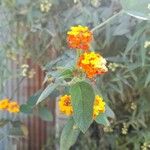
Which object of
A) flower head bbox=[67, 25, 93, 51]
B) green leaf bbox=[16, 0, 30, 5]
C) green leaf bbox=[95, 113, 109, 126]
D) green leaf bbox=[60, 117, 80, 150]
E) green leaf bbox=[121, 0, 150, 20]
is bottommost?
green leaf bbox=[60, 117, 80, 150]

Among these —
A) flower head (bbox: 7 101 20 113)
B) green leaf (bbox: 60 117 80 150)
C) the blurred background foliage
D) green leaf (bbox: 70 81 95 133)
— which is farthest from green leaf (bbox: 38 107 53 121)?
green leaf (bbox: 70 81 95 133)

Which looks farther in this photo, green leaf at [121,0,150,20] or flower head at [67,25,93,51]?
green leaf at [121,0,150,20]

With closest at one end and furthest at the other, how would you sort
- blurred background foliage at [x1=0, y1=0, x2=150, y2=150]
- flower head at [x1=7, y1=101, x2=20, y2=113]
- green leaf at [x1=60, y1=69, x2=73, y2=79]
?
green leaf at [x1=60, y1=69, x2=73, y2=79], blurred background foliage at [x1=0, y1=0, x2=150, y2=150], flower head at [x1=7, y1=101, x2=20, y2=113]

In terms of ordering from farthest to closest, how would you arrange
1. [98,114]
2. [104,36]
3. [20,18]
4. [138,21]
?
1. [20,18]
2. [104,36]
3. [138,21]
4. [98,114]

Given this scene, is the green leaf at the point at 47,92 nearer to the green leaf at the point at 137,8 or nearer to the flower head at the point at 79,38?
the flower head at the point at 79,38

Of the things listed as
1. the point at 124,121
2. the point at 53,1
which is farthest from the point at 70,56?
the point at 124,121

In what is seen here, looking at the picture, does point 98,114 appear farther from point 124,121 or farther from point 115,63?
point 124,121

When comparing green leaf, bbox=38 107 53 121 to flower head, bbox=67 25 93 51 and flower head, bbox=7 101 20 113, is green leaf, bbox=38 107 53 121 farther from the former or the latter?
flower head, bbox=67 25 93 51
